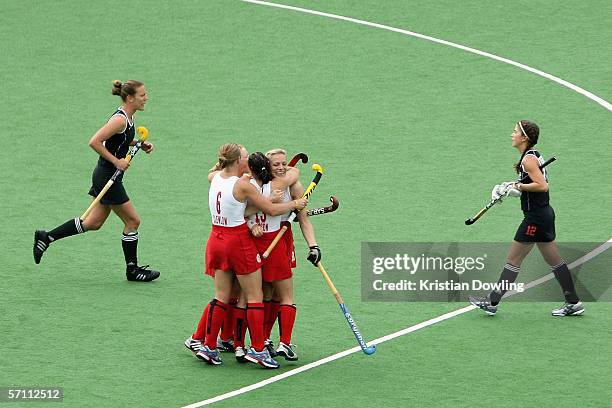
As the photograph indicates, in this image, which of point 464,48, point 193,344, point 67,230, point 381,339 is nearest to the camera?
point 193,344

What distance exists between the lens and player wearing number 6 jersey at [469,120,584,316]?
1748 cm

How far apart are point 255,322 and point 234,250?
2.67ft

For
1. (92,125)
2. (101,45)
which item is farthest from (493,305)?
(101,45)

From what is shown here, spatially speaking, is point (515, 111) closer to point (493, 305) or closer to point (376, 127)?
point (376, 127)

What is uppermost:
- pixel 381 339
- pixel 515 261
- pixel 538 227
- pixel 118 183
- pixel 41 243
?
pixel 118 183

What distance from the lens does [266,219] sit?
1617cm

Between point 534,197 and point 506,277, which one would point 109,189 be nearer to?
point 506,277

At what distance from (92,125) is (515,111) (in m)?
7.28

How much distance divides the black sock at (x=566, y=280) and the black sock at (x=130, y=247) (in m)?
5.35

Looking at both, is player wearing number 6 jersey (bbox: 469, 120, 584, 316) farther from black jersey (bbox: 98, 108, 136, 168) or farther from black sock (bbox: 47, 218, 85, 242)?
black sock (bbox: 47, 218, 85, 242)

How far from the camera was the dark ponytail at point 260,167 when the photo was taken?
15961 mm

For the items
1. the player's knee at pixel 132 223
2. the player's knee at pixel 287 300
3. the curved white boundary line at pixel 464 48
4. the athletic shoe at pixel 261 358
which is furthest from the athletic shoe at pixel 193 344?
the curved white boundary line at pixel 464 48

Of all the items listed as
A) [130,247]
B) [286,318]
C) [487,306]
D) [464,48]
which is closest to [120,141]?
[130,247]

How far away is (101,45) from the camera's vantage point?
28.5 m
